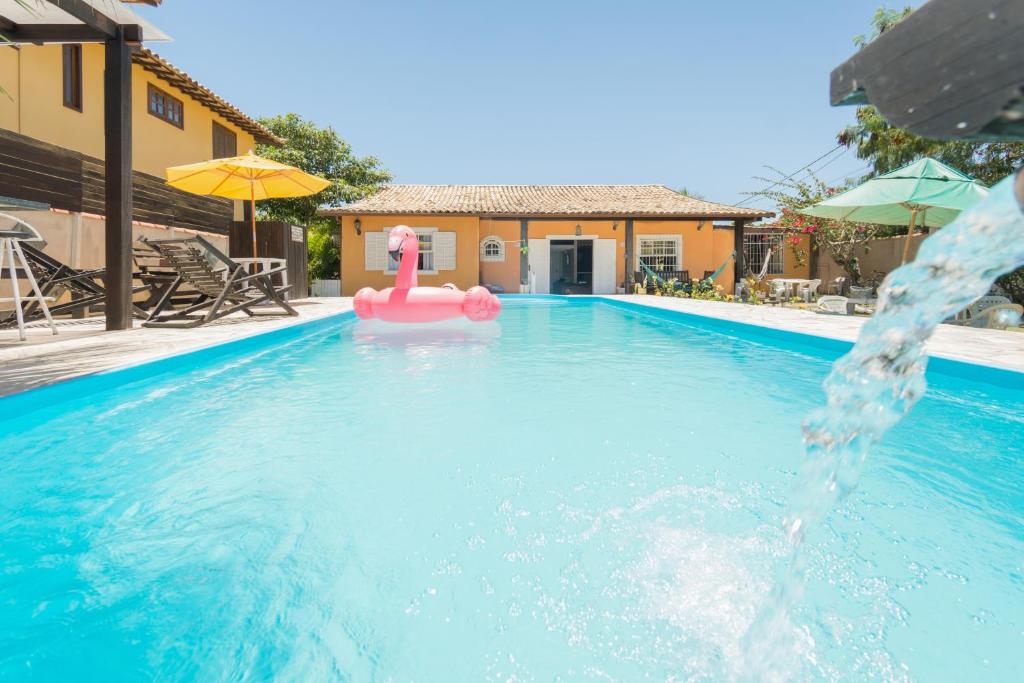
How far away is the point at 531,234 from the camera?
18.1m

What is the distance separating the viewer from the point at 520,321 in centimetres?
1010

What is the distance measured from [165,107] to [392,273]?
6745mm

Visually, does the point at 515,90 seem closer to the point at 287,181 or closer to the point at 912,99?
the point at 287,181

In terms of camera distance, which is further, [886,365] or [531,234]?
[531,234]

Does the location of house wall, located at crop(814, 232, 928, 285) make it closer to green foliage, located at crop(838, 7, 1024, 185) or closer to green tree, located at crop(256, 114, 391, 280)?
green foliage, located at crop(838, 7, 1024, 185)

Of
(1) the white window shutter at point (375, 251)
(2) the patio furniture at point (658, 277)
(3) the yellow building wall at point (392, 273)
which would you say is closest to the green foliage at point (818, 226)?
(2) the patio furniture at point (658, 277)

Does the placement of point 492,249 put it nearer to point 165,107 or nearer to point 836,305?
point 165,107

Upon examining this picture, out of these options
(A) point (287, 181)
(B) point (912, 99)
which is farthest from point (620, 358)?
(A) point (287, 181)

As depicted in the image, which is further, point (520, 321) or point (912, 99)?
point (520, 321)

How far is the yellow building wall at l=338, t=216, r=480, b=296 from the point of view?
55.2 ft

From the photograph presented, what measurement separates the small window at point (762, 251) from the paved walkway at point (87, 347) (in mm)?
16165

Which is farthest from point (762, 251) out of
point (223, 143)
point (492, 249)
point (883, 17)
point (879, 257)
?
point (223, 143)

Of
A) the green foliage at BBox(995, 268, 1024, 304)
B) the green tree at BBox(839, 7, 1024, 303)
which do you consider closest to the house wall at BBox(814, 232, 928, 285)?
the green foliage at BBox(995, 268, 1024, 304)

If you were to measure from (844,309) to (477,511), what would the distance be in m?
9.73
